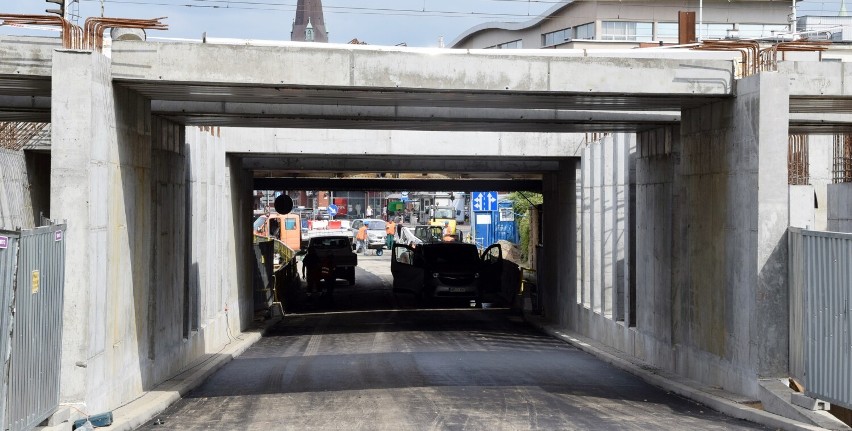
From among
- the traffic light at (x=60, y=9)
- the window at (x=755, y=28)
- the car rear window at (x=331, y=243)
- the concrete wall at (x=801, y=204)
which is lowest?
the car rear window at (x=331, y=243)

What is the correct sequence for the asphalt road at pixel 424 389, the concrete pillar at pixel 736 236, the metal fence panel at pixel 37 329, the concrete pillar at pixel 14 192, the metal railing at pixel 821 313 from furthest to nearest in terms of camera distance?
1. the concrete pillar at pixel 14 192
2. the concrete pillar at pixel 736 236
3. the asphalt road at pixel 424 389
4. the metal railing at pixel 821 313
5. the metal fence panel at pixel 37 329

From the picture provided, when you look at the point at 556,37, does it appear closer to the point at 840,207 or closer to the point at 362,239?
the point at 362,239

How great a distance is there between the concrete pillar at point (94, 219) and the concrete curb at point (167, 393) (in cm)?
26

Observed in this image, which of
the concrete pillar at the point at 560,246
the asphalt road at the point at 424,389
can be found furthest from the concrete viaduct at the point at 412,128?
the concrete pillar at the point at 560,246

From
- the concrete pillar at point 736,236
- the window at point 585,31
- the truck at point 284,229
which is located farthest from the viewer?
the truck at point 284,229

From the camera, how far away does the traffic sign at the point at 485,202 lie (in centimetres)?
6600

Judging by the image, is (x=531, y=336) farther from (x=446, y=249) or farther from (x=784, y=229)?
(x=784, y=229)

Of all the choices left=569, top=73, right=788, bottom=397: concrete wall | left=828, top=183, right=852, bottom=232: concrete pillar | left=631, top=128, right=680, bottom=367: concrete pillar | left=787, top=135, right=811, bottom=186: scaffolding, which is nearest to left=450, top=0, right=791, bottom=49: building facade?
left=787, top=135, right=811, bottom=186: scaffolding

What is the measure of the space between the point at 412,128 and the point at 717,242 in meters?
8.20

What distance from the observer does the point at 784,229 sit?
1377 centimetres

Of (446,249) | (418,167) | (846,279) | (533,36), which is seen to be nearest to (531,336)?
(418,167)

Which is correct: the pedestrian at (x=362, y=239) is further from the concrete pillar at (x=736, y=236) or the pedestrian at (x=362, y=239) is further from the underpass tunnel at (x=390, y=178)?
the concrete pillar at (x=736, y=236)

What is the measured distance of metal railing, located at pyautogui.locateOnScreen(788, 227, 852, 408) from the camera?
12.0 m

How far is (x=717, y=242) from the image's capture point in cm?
1554
